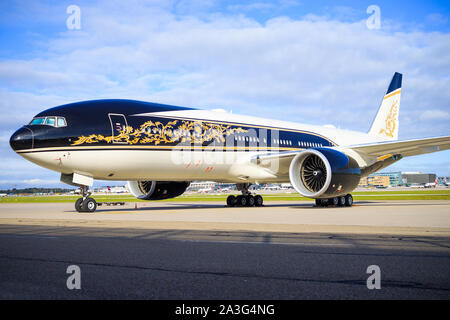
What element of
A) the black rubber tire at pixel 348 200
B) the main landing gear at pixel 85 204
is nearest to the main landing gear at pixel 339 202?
the black rubber tire at pixel 348 200

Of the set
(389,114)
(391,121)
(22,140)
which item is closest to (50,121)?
(22,140)

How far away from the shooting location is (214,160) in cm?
1811

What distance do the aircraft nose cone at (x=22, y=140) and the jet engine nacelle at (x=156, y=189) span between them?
6.91m

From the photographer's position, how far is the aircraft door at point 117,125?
1529 centimetres

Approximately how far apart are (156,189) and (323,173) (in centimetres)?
829

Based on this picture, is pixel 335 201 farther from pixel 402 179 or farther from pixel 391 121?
pixel 402 179

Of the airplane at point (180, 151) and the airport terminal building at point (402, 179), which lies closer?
the airplane at point (180, 151)

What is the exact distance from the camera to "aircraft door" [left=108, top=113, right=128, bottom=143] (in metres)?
15.3

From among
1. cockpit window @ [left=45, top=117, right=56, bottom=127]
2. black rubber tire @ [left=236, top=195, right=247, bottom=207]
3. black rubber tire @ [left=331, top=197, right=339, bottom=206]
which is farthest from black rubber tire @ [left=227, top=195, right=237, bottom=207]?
cockpit window @ [left=45, top=117, right=56, bottom=127]

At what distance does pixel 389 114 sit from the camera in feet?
87.6

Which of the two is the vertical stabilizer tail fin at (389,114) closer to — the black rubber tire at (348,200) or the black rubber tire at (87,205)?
the black rubber tire at (348,200)

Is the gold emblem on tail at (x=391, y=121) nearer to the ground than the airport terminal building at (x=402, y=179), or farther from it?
farther from it
